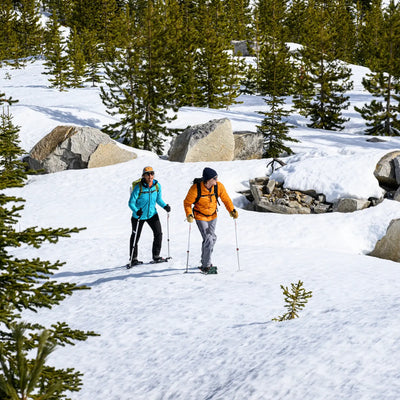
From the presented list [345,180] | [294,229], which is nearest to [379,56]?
[345,180]

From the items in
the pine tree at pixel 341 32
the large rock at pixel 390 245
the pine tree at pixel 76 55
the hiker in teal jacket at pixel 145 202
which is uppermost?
the pine tree at pixel 341 32

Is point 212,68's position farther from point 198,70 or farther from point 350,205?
point 350,205

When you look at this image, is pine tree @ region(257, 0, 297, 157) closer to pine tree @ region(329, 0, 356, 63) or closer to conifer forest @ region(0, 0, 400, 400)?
conifer forest @ region(0, 0, 400, 400)

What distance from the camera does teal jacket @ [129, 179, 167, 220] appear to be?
31.0 ft

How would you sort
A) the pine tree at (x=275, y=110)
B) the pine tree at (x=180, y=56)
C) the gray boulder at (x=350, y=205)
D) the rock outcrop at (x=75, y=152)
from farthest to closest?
the pine tree at (x=180, y=56) → the pine tree at (x=275, y=110) → the rock outcrop at (x=75, y=152) → the gray boulder at (x=350, y=205)

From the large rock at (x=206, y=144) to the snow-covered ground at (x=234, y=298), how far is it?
252cm

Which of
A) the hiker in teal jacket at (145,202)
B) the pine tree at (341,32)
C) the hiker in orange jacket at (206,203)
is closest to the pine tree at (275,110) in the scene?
the pine tree at (341,32)

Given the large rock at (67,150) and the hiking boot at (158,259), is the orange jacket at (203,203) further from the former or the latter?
the large rock at (67,150)

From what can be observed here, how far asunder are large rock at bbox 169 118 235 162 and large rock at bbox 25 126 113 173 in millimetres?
3427

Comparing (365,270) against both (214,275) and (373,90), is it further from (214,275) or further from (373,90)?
(373,90)

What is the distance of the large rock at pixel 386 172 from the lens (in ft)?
54.4

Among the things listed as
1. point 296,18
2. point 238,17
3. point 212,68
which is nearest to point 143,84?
point 212,68

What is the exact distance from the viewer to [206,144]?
2192 cm

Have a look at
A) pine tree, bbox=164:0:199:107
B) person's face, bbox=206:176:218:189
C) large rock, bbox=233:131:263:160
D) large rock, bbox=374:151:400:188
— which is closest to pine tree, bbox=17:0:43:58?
pine tree, bbox=164:0:199:107
